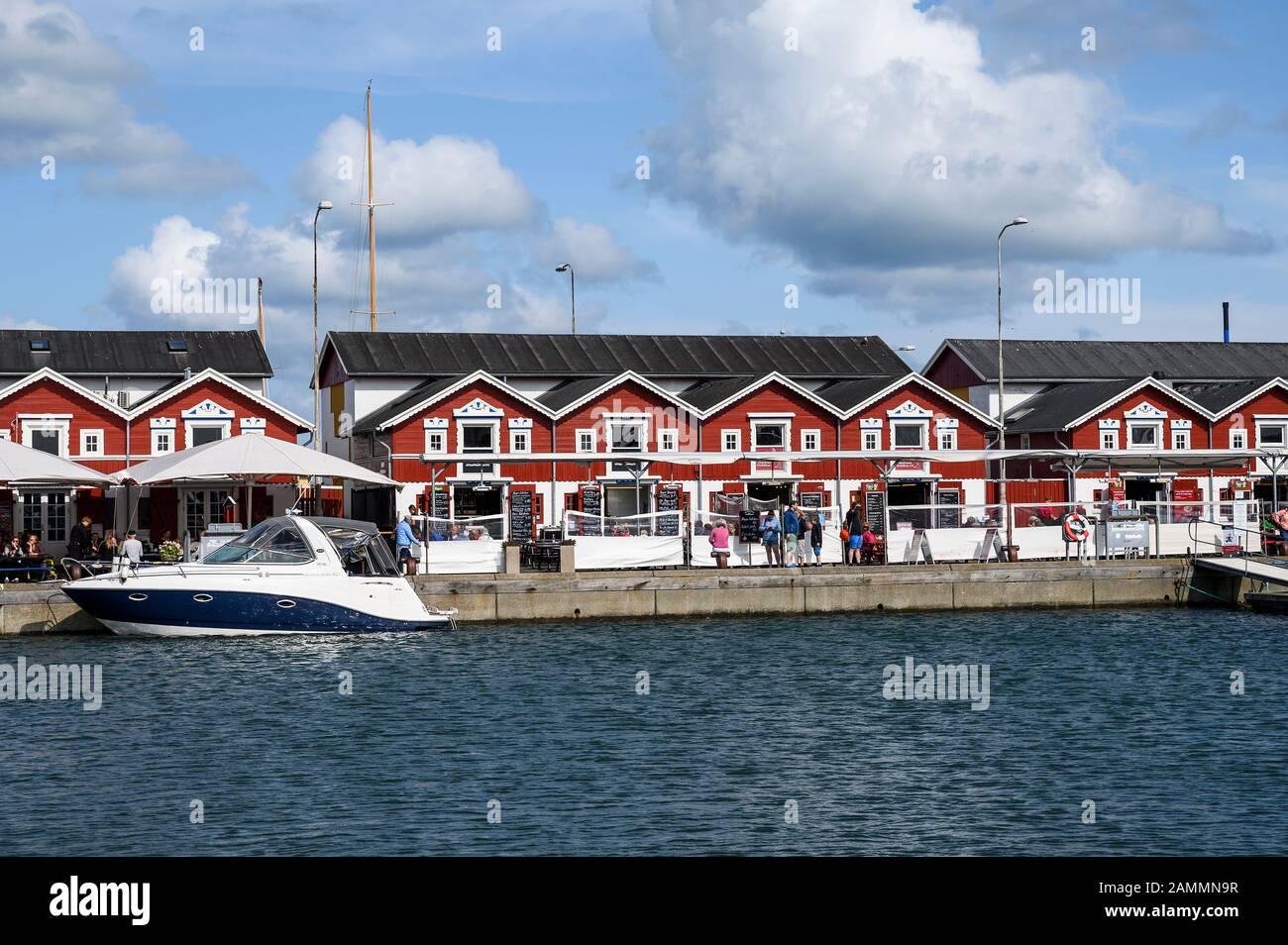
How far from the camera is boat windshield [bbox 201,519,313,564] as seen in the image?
32844 millimetres

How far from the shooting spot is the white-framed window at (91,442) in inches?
2109

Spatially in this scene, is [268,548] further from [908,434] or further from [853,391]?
[853,391]

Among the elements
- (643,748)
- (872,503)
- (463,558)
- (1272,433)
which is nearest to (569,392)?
(872,503)

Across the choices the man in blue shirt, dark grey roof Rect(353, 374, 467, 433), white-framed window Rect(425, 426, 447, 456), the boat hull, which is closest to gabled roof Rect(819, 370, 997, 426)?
dark grey roof Rect(353, 374, 467, 433)

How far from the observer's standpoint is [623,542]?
39188 millimetres

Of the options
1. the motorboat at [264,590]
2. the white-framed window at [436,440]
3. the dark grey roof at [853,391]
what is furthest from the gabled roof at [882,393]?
the motorboat at [264,590]

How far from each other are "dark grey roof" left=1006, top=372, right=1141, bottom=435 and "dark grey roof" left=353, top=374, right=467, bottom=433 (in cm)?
2613

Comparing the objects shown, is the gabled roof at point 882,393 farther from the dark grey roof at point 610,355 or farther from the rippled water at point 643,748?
the rippled water at point 643,748

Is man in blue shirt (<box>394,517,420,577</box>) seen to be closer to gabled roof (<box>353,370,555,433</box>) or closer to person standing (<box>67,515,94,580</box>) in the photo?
person standing (<box>67,515,94,580</box>)

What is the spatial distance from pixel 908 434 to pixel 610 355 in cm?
1416

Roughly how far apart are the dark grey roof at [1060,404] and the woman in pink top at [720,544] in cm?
2956

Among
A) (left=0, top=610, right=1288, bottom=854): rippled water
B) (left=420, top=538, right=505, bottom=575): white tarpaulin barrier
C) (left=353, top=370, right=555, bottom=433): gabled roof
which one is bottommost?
(left=0, top=610, right=1288, bottom=854): rippled water
